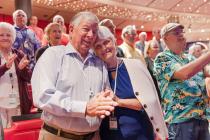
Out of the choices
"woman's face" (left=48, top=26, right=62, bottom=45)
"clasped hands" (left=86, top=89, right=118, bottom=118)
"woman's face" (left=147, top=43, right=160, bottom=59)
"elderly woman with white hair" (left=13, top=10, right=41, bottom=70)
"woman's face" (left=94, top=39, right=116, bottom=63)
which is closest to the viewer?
"clasped hands" (left=86, top=89, right=118, bottom=118)

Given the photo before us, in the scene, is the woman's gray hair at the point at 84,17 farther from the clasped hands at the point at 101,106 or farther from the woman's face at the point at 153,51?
the woman's face at the point at 153,51

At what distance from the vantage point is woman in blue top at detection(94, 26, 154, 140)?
2.27 metres

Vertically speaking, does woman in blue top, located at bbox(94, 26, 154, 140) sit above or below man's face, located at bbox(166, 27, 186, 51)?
below

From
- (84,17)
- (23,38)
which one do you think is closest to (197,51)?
(23,38)

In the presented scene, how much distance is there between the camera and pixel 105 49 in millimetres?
2297

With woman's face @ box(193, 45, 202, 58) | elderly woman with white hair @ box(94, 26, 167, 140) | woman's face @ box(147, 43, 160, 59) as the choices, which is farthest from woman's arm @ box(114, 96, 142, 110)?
woman's face @ box(193, 45, 202, 58)

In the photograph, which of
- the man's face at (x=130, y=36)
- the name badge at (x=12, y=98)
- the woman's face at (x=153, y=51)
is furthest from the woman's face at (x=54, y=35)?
the woman's face at (x=153, y=51)

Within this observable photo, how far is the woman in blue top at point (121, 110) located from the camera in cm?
227

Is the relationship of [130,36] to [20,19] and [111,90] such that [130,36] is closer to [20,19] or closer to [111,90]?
[20,19]

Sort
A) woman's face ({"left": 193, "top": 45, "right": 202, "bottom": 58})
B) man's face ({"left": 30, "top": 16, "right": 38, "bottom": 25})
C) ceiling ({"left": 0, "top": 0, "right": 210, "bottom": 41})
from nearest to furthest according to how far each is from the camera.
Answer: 1. woman's face ({"left": 193, "top": 45, "right": 202, "bottom": 58})
2. man's face ({"left": 30, "top": 16, "right": 38, "bottom": 25})
3. ceiling ({"left": 0, "top": 0, "right": 210, "bottom": 41})

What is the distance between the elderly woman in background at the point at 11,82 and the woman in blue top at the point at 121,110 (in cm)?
138

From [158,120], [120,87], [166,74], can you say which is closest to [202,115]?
[166,74]

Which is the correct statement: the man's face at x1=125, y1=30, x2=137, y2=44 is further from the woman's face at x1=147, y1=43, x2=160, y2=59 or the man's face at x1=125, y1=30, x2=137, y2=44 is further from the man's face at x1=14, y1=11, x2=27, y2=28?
the man's face at x1=14, y1=11, x2=27, y2=28

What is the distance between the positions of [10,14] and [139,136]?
32.3 ft
